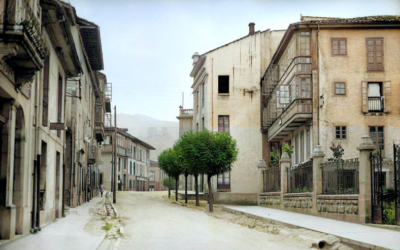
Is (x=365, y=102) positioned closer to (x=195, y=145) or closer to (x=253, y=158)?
(x=195, y=145)

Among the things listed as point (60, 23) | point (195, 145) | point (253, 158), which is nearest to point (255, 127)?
point (253, 158)

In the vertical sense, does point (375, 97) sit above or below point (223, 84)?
below

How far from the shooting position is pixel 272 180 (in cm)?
3334

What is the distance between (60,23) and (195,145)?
56.1 feet

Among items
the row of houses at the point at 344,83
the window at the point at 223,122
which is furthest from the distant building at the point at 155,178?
the row of houses at the point at 344,83

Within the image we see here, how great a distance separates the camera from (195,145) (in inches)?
1332

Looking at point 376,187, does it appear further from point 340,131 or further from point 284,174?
point 340,131

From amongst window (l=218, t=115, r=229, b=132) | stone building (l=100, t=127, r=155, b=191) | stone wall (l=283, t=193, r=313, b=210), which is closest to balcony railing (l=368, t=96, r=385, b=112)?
stone wall (l=283, t=193, r=313, b=210)

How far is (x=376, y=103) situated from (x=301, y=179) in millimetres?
10650

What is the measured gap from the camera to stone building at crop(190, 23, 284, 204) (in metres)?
47.4

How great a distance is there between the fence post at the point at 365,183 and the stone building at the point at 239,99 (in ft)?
96.4

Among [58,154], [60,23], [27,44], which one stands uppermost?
[60,23]

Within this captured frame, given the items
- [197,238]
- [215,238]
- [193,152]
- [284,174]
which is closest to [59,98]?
[197,238]

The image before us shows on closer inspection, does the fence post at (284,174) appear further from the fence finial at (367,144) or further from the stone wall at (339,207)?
the fence finial at (367,144)
